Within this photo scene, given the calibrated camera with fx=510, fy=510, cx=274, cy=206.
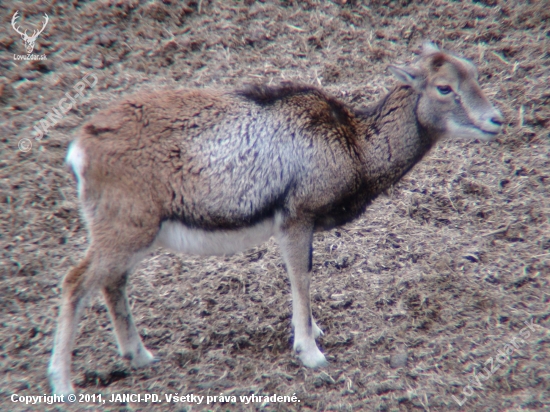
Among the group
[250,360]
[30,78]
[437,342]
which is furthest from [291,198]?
[30,78]

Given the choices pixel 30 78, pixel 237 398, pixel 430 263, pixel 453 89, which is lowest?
pixel 237 398

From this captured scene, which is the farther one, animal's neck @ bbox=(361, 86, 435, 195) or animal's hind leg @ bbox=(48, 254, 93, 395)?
animal's neck @ bbox=(361, 86, 435, 195)

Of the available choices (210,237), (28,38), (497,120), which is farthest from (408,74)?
(28,38)

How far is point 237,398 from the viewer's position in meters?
4.08

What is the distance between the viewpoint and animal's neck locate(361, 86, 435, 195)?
14.5 ft

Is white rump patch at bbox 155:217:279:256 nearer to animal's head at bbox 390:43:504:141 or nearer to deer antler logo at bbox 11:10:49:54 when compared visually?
animal's head at bbox 390:43:504:141

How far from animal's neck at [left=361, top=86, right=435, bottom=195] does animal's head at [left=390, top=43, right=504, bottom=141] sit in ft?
0.32

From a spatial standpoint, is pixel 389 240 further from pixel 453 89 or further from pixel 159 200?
pixel 159 200

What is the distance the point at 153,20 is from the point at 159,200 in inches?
181

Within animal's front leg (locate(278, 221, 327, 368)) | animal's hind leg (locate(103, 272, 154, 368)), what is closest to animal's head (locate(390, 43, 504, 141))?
animal's front leg (locate(278, 221, 327, 368))

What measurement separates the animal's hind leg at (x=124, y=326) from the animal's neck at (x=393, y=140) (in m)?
2.28

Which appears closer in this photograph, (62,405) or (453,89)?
(62,405)

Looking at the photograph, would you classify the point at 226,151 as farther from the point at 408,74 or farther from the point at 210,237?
the point at 408,74

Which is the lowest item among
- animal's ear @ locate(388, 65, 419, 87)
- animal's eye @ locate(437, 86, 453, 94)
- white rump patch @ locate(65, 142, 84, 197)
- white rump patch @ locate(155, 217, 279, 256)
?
white rump patch @ locate(155, 217, 279, 256)
